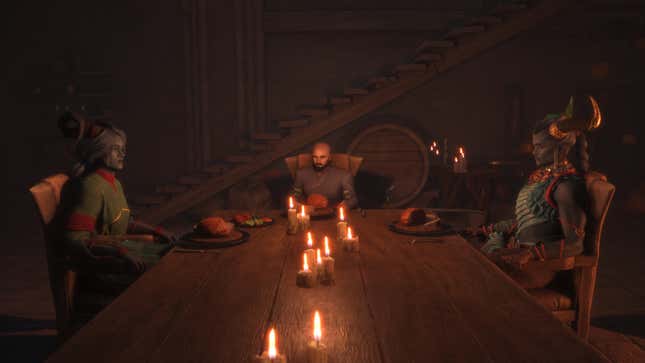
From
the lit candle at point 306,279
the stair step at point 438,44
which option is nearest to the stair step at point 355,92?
the stair step at point 438,44

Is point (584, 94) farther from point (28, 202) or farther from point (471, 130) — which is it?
point (28, 202)

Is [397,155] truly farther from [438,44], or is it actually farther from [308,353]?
[308,353]

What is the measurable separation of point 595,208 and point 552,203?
21 cm

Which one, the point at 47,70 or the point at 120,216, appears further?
the point at 47,70

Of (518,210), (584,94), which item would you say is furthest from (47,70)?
(584,94)

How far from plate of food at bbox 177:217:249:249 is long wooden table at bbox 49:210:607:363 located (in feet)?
0.45

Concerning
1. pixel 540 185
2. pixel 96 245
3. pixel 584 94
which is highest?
pixel 584 94

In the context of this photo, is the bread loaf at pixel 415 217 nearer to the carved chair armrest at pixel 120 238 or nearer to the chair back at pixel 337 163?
the carved chair armrest at pixel 120 238

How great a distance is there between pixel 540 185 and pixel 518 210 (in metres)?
0.20

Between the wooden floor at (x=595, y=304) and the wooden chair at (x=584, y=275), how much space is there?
36.8 inches

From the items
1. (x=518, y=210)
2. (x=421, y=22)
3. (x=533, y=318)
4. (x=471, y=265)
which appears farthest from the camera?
(x=421, y=22)

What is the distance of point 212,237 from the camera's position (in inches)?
114

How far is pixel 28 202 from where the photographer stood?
361 inches

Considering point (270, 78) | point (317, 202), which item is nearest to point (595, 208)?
point (317, 202)
